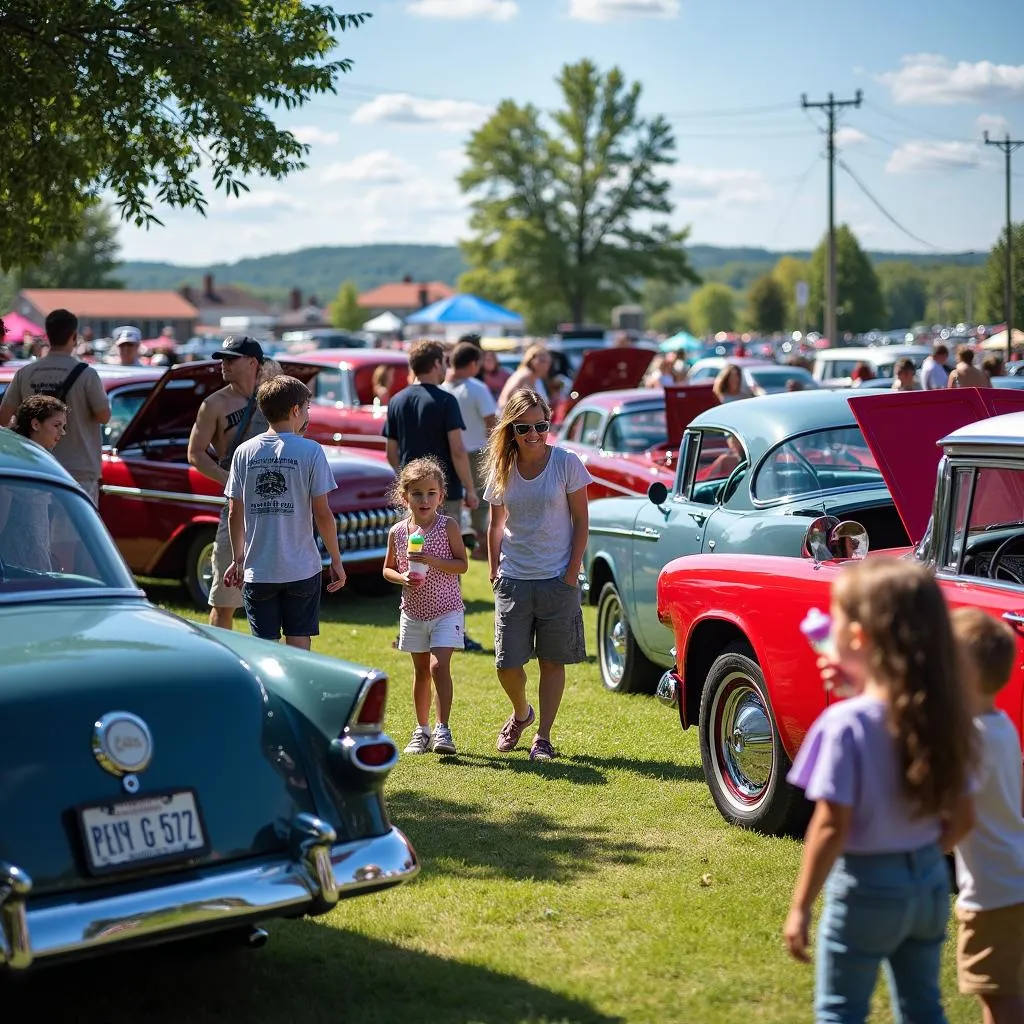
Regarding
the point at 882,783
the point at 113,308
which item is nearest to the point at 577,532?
the point at 882,783

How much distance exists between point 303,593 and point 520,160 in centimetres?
7617

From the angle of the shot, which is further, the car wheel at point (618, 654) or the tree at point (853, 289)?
the tree at point (853, 289)

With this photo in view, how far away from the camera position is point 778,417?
845 centimetres

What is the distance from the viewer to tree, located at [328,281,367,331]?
486ft

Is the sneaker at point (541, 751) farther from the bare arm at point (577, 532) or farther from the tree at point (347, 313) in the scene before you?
the tree at point (347, 313)

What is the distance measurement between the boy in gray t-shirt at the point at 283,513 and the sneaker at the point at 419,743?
2.78ft

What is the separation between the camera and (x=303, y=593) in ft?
24.0

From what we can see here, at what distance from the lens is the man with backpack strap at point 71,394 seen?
970 cm

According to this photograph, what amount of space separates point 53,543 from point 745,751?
2.96 metres

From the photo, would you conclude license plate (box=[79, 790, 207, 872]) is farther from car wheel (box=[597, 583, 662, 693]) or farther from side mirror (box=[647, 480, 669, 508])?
car wheel (box=[597, 583, 662, 693])

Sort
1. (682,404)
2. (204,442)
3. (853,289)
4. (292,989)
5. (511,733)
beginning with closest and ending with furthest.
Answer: (292,989) → (511,733) → (204,442) → (682,404) → (853,289)

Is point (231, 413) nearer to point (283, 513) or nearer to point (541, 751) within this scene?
point (283, 513)

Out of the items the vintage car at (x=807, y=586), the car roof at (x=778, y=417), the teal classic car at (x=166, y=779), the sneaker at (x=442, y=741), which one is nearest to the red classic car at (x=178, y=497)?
the car roof at (x=778, y=417)

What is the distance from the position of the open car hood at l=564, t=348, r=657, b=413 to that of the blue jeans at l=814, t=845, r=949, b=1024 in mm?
A: 17426
